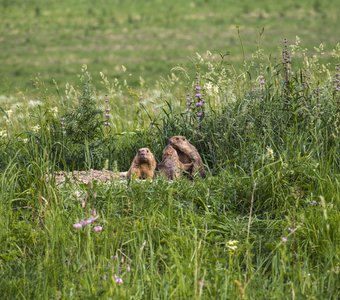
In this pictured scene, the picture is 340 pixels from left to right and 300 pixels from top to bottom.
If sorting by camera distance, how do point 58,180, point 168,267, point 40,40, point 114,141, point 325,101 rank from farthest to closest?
point 40,40, point 114,141, point 325,101, point 58,180, point 168,267

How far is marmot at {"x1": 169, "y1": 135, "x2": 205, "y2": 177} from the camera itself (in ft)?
23.3

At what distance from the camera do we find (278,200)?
6250 millimetres

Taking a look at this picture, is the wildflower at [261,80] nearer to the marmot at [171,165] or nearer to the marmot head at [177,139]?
the marmot head at [177,139]

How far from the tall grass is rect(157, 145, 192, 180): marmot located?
0.22 metres

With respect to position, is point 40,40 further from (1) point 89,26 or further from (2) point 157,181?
(2) point 157,181

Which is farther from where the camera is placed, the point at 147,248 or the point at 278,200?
the point at 278,200

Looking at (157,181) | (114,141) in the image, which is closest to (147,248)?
(157,181)

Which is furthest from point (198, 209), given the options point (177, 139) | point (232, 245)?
point (177, 139)

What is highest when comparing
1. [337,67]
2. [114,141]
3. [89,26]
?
[337,67]

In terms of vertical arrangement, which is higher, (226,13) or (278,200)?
(278,200)

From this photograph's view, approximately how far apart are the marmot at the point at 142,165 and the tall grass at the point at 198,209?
1.43 ft

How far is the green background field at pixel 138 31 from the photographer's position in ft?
79.3

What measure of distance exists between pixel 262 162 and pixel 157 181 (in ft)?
2.53

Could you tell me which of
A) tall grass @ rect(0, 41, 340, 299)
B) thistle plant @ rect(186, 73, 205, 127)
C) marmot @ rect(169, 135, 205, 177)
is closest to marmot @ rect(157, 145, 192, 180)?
marmot @ rect(169, 135, 205, 177)
